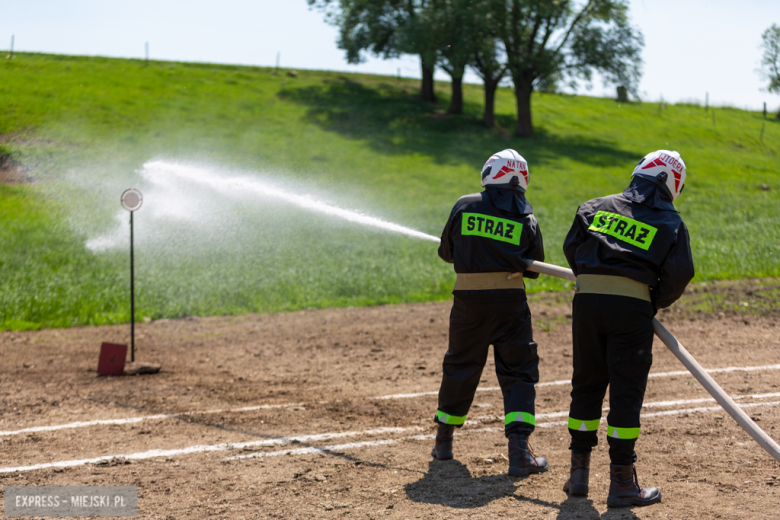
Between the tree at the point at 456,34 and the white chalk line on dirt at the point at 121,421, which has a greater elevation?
the tree at the point at 456,34

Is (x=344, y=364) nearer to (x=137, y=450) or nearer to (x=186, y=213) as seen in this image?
(x=137, y=450)

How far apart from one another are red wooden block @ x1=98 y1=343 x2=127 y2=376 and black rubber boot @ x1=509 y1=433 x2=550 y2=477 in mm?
5346

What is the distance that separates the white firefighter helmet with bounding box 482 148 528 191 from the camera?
491cm

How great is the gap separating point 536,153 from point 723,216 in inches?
525

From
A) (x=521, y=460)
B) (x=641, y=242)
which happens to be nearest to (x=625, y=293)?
(x=641, y=242)

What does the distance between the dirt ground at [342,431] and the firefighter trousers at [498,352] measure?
1.51ft

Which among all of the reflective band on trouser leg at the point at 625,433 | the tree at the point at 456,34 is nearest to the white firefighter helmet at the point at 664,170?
the reflective band on trouser leg at the point at 625,433

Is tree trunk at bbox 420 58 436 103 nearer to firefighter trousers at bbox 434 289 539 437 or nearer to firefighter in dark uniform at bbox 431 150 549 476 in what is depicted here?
firefighter in dark uniform at bbox 431 150 549 476

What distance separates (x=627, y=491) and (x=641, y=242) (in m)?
1.62

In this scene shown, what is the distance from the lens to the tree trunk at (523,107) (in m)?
37.4

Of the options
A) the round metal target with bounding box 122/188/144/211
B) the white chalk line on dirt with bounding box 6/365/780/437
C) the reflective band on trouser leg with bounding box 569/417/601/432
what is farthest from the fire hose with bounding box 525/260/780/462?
the round metal target with bounding box 122/188/144/211

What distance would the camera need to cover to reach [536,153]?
34719 millimetres

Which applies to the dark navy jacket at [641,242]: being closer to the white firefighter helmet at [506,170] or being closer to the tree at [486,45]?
the white firefighter helmet at [506,170]

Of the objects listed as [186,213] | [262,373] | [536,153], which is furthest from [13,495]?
[536,153]
